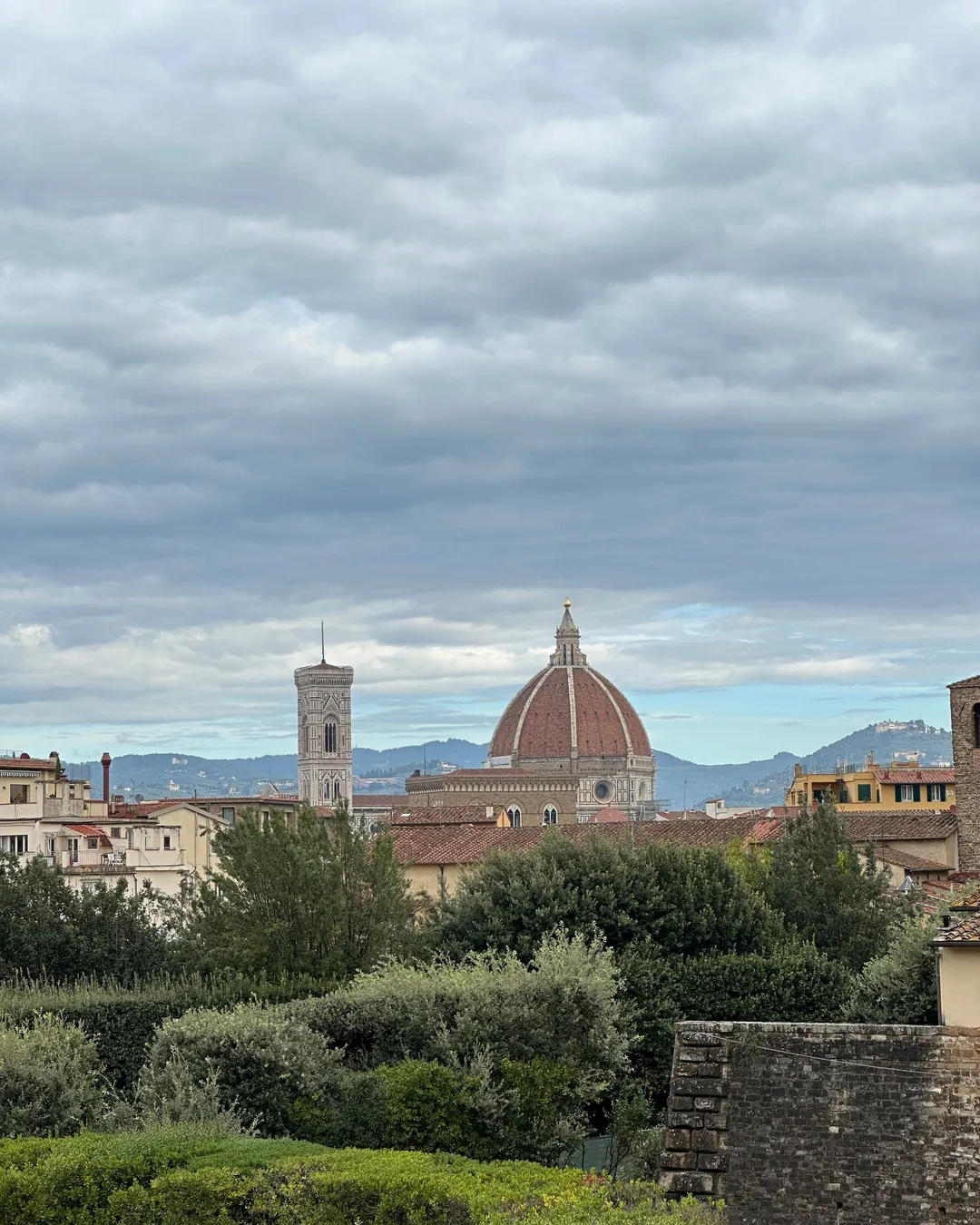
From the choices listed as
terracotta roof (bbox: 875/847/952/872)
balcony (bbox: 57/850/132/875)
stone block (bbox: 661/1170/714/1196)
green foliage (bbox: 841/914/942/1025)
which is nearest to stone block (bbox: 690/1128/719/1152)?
stone block (bbox: 661/1170/714/1196)

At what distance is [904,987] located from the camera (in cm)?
2898

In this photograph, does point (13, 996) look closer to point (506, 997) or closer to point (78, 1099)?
point (78, 1099)

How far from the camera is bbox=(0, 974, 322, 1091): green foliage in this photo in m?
27.3

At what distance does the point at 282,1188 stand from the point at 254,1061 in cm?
835

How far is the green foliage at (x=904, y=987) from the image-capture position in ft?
93.7

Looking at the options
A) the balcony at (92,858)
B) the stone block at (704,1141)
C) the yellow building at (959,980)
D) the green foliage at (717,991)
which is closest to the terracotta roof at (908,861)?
the green foliage at (717,991)

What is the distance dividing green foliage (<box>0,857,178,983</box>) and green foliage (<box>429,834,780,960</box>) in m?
7.21

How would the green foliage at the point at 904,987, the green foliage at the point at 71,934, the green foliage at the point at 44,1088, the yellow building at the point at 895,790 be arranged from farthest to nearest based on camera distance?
the yellow building at the point at 895,790 < the green foliage at the point at 71,934 < the green foliage at the point at 904,987 < the green foliage at the point at 44,1088

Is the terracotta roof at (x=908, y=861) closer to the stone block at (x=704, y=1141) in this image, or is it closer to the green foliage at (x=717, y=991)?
the green foliage at (x=717, y=991)

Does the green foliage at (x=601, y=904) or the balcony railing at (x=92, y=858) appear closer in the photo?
the green foliage at (x=601, y=904)

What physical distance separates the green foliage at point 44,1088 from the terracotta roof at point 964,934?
11.2m

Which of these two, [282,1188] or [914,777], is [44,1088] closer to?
[282,1188]

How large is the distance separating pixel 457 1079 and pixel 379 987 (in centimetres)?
318

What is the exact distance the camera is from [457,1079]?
2225 cm
